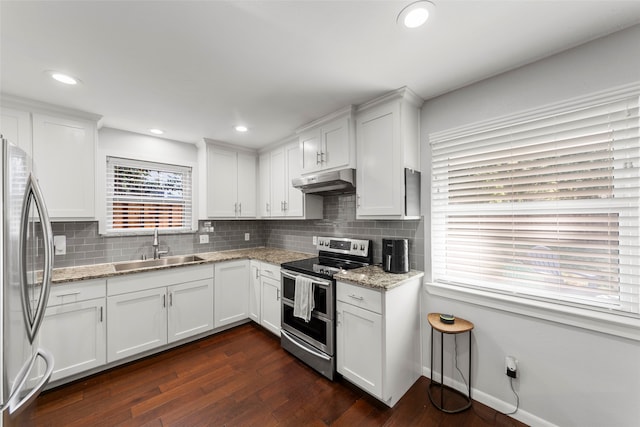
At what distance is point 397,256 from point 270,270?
1459 millimetres

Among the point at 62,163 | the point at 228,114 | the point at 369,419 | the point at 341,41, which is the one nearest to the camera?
the point at 341,41

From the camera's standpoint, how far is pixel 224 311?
118 inches

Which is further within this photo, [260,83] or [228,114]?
[228,114]

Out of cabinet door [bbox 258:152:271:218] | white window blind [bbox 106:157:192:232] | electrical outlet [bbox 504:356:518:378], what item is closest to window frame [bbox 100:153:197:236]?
white window blind [bbox 106:157:192:232]

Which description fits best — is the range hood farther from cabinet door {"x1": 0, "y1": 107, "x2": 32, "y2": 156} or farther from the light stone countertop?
cabinet door {"x1": 0, "y1": 107, "x2": 32, "y2": 156}

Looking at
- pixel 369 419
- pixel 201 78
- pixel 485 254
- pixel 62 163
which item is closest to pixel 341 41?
pixel 201 78

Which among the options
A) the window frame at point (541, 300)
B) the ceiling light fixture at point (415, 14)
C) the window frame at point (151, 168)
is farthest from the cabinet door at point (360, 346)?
the window frame at point (151, 168)

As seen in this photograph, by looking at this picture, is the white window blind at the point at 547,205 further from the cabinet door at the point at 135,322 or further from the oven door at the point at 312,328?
the cabinet door at the point at 135,322

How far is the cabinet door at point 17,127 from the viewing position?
2014mm

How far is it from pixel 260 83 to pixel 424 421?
270 centimetres

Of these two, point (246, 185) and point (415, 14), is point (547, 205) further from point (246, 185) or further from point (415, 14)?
point (246, 185)

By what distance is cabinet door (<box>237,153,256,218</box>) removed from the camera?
3572 millimetres

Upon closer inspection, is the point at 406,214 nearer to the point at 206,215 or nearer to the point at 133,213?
the point at 206,215

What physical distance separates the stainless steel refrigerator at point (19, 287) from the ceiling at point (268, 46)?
80 cm
